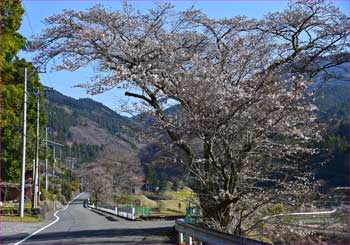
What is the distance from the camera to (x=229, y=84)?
14.8m

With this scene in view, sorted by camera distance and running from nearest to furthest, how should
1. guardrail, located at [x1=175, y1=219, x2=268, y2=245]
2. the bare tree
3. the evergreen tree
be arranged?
guardrail, located at [x1=175, y1=219, x2=268, y2=245] → the bare tree → the evergreen tree

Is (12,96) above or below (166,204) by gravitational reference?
above

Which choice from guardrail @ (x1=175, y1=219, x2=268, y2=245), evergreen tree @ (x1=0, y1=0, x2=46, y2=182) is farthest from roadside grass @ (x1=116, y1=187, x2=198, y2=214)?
evergreen tree @ (x1=0, y1=0, x2=46, y2=182)

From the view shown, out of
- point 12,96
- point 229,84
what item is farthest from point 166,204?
point 229,84

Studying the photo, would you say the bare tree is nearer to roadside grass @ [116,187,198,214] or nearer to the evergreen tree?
roadside grass @ [116,187,198,214]

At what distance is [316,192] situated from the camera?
13227 millimetres

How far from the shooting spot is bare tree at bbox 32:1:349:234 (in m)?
13.9

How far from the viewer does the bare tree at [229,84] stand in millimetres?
13898

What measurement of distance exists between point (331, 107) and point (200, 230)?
753 cm

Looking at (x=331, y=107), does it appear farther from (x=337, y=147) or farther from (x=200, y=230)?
(x=200, y=230)

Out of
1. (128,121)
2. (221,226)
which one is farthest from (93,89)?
(221,226)

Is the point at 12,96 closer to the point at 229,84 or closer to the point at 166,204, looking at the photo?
the point at 229,84

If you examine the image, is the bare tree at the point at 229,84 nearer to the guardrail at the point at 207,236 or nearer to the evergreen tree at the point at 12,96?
the guardrail at the point at 207,236

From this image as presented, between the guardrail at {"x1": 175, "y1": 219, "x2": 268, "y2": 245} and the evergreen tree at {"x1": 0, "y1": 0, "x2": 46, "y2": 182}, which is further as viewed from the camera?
the evergreen tree at {"x1": 0, "y1": 0, "x2": 46, "y2": 182}
